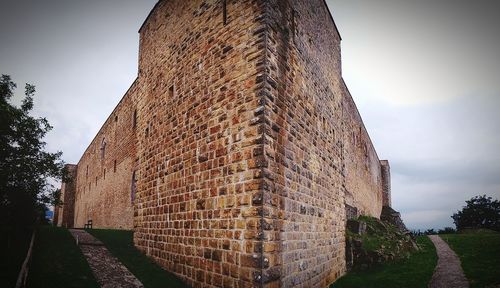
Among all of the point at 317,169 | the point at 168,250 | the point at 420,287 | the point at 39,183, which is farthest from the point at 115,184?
the point at 420,287

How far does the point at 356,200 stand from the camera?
1705 cm

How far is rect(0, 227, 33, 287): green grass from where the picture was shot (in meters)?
6.24

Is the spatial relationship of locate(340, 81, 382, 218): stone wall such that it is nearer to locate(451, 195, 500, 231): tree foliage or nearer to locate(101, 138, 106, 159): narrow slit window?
locate(101, 138, 106, 159): narrow slit window

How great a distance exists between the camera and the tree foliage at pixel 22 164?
33.1 feet

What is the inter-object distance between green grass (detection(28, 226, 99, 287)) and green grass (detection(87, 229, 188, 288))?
893 mm

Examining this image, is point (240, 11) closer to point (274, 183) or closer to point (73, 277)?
point (274, 183)

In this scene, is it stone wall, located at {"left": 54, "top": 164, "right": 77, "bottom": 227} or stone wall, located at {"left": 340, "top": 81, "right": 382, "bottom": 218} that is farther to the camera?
stone wall, located at {"left": 54, "top": 164, "right": 77, "bottom": 227}

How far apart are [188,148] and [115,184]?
11.7 m

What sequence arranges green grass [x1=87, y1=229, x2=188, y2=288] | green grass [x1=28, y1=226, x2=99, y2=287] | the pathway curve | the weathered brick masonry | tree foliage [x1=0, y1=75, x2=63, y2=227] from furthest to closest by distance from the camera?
tree foliage [x1=0, y1=75, x2=63, y2=227]
green grass [x1=87, y1=229, x2=188, y2=288]
the pathway curve
green grass [x1=28, y1=226, x2=99, y2=287]
the weathered brick masonry

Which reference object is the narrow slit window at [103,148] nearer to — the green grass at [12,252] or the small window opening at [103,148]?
the small window opening at [103,148]

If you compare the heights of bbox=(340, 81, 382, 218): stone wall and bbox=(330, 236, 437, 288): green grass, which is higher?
bbox=(340, 81, 382, 218): stone wall

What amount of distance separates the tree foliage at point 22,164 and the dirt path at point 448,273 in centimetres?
1288

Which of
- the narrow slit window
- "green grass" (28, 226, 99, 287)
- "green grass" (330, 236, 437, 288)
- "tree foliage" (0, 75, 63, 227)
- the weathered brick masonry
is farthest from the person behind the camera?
the narrow slit window

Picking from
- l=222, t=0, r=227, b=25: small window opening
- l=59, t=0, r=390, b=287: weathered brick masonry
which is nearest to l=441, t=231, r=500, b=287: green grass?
l=59, t=0, r=390, b=287: weathered brick masonry
